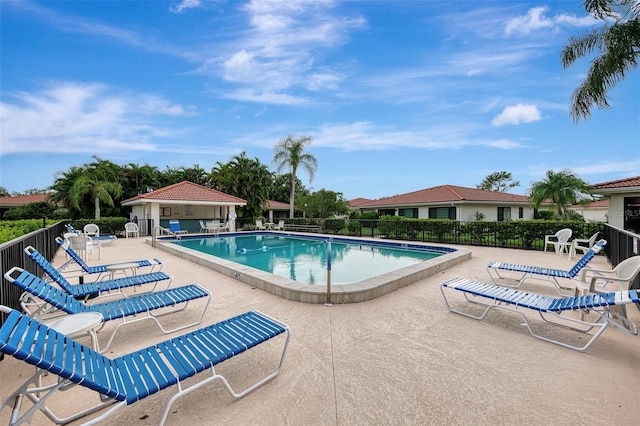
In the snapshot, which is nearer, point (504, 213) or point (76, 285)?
point (76, 285)

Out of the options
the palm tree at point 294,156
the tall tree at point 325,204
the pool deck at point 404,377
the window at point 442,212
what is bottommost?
the pool deck at point 404,377

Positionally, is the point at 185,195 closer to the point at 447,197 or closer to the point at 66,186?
the point at 66,186

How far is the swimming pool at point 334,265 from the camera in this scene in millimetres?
5383

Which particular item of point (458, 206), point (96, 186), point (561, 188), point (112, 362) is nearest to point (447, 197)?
point (458, 206)

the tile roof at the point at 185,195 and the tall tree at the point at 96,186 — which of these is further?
the tall tree at the point at 96,186

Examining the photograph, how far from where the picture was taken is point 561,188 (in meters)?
19.7

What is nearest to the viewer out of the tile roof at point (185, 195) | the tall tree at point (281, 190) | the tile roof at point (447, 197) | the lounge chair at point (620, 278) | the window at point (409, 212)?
the lounge chair at point (620, 278)

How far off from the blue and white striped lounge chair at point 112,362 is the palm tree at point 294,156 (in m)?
25.1

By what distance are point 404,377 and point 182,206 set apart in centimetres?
2505

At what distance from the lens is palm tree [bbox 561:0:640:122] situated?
11141 mm

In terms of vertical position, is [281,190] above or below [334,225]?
above

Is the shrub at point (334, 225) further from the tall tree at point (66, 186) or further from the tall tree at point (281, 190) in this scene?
the tall tree at point (281, 190)

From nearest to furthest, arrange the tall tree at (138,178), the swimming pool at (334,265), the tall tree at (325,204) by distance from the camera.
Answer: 1. the swimming pool at (334,265)
2. the tall tree at (325,204)
3. the tall tree at (138,178)

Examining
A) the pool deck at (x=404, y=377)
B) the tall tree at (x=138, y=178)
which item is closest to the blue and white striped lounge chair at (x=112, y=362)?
the pool deck at (x=404, y=377)
